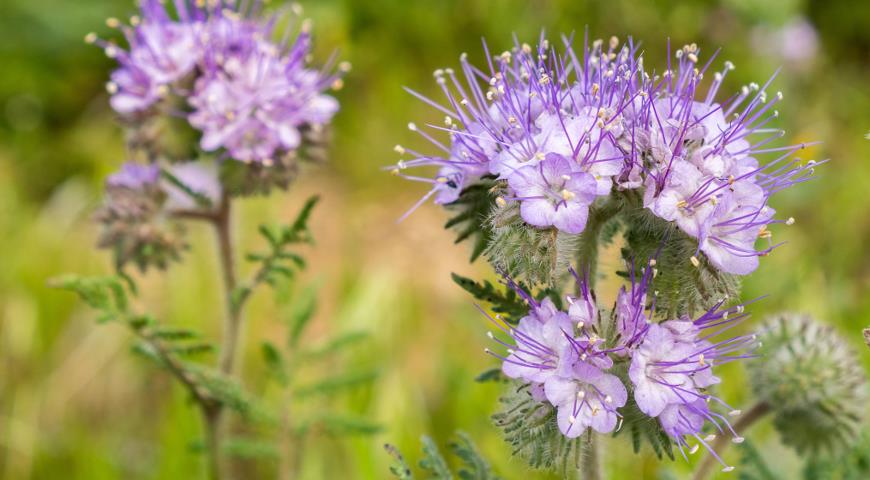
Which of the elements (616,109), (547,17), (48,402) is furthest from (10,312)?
(616,109)

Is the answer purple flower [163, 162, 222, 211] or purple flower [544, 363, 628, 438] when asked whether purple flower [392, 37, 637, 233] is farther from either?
purple flower [163, 162, 222, 211]

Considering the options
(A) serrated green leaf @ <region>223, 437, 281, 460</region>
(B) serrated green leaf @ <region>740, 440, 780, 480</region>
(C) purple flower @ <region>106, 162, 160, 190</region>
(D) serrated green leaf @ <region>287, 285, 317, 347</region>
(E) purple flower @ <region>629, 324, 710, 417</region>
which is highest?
(C) purple flower @ <region>106, 162, 160, 190</region>

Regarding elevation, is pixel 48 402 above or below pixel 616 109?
below

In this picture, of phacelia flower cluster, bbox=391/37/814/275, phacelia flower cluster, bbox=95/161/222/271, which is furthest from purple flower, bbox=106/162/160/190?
phacelia flower cluster, bbox=391/37/814/275

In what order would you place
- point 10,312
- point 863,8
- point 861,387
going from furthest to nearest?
point 863,8 < point 10,312 < point 861,387

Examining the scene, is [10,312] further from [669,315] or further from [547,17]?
[669,315]

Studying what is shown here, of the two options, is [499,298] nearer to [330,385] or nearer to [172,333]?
[172,333]

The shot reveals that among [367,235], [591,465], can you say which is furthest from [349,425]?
[367,235]
